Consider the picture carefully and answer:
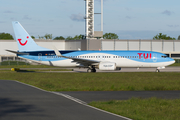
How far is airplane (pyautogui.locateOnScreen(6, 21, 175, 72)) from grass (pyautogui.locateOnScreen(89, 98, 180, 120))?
89.8 feet

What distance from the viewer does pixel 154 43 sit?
334ft

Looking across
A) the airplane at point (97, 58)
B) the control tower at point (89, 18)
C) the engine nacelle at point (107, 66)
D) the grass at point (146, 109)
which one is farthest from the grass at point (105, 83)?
the control tower at point (89, 18)

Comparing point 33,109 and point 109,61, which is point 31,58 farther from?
point 33,109

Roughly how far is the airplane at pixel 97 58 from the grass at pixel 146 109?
1078 inches

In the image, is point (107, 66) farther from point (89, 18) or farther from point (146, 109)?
point (89, 18)

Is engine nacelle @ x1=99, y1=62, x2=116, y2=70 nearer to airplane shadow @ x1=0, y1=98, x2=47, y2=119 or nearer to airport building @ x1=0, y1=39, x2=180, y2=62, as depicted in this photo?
airplane shadow @ x1=0, y1=98, x2=47, y2=119

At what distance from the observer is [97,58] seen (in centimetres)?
4578

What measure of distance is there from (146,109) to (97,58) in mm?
32192

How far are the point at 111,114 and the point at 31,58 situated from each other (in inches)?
1445

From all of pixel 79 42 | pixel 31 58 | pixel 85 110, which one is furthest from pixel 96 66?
pixel 79 42

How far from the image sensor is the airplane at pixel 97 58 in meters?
44.7

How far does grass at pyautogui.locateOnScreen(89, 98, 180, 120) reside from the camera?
1199 cm

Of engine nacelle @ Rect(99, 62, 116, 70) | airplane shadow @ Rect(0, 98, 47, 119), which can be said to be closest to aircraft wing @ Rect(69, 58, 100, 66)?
engine nacelle @ Rect(99, 62, 116, 70)

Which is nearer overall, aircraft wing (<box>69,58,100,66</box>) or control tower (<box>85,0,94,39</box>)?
aircraft wing (<box>69,58,100,66</box>)
